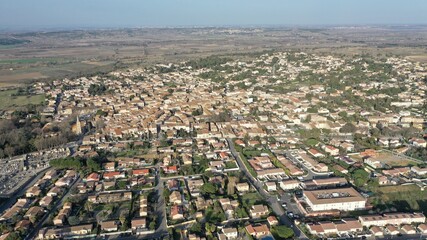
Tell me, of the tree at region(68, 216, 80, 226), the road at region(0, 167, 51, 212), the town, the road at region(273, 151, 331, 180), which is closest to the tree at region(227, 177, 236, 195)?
the town

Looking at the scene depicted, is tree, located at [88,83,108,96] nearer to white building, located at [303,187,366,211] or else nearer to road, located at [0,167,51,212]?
road, located at [0,167,51,212]

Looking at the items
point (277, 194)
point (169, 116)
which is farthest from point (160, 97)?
point (277, 194)

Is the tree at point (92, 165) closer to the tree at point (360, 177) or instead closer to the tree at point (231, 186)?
the tree at point (231, 186)

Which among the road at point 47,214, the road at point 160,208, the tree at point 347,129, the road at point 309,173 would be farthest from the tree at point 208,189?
the tree at point 347,129

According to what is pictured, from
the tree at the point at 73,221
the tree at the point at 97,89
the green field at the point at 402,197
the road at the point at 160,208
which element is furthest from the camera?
the tree at the point at 97,89

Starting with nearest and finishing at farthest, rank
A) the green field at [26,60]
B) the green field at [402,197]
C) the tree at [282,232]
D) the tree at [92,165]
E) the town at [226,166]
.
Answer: the tree at [282,232], the town at [226,166], the green field at [402,197], the tree at [92,165], the green field at [26,60]

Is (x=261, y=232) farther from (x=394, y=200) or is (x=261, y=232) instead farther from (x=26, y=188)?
(x=26, y=188)

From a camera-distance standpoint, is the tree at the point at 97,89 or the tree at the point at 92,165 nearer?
the tree at the point at 92,165
